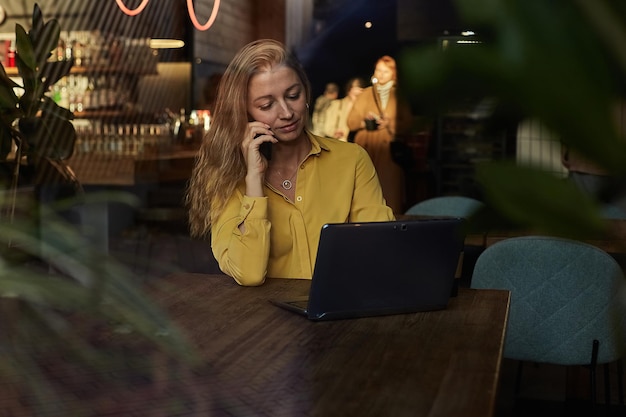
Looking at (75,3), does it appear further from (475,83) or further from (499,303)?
(475,83)

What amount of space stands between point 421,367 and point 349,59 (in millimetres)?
5144

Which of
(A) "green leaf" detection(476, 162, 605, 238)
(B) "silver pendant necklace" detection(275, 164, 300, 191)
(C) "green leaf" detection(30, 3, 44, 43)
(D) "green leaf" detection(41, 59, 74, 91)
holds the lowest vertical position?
(B) "silver pendant necklace" detection(275, 164, 300, 191)

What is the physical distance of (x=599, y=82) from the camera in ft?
0.91

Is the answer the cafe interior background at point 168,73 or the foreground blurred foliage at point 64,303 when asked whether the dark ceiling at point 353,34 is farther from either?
the foreground blurred foliage at point 64,303

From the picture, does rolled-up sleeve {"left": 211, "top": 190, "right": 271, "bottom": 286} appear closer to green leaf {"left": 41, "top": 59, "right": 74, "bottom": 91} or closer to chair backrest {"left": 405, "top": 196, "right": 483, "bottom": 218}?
green leaf {"left": 41, "top": 59, "right": 74, "bottom": 91}

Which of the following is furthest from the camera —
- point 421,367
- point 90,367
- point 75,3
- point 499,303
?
point 75,3

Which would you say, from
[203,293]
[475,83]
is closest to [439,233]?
[203,293]

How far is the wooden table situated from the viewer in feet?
4.65

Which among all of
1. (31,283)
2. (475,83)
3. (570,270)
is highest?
(475,83)

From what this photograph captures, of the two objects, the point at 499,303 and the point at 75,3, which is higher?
the point at 75,3

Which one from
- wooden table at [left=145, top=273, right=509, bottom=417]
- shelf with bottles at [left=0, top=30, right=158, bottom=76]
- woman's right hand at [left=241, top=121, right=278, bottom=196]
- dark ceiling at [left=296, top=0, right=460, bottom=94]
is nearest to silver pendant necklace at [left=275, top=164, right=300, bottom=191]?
woman's right hand at [left=241, top=121, right=278, bottom=196]

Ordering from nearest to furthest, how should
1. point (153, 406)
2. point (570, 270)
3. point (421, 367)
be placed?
point (153, 406) < point (421, 367) < point (570, 270)

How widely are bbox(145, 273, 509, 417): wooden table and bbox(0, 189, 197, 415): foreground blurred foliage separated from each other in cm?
29

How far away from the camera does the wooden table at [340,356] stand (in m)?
1.42
